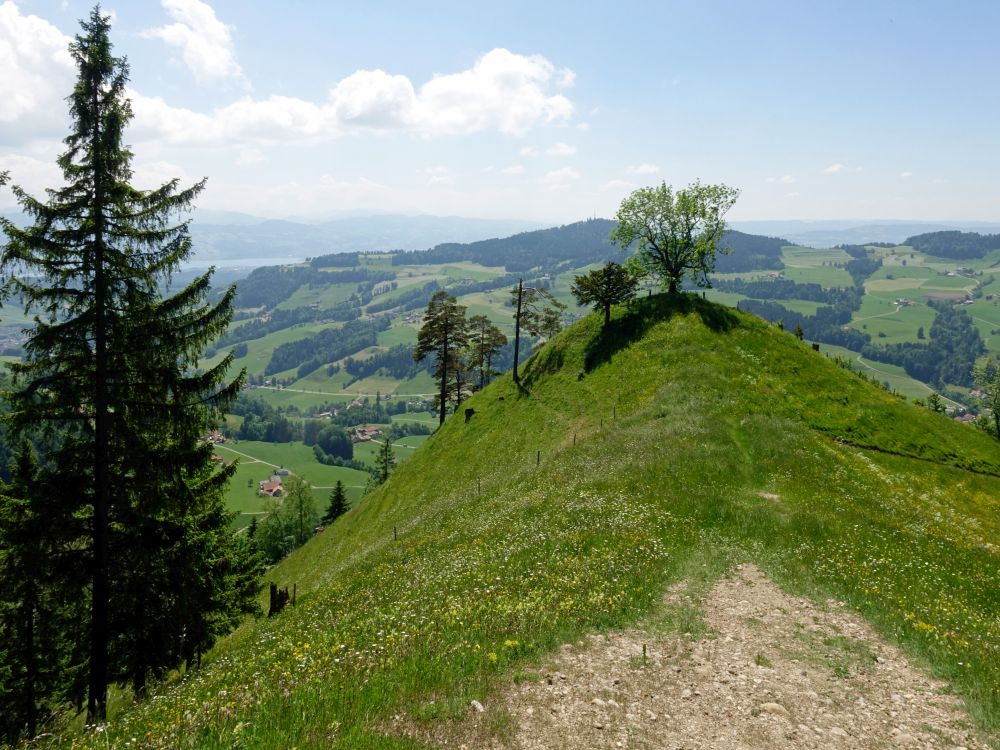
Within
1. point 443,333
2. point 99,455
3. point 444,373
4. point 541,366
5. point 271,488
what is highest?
point 443,333

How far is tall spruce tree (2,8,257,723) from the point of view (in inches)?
678

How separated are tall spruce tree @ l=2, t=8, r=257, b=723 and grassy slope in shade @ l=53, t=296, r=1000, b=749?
5819 millimetres

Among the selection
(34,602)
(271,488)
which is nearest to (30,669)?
(34,602)

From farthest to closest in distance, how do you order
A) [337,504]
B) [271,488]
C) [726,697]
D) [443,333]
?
1. [271,488]
2. [337,504]
3. [443,333]
4. [726,697]

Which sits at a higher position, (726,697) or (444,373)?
(726,697)

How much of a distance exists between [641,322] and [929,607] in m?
44.0

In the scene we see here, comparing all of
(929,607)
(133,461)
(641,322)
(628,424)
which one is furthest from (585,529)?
(641,322)

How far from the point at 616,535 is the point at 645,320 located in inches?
1610

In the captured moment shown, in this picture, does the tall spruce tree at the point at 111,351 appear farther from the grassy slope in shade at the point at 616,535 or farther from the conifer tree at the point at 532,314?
the conifer tree at the point at 532,314

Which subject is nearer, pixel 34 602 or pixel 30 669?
pixel 34 602

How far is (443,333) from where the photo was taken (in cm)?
6700

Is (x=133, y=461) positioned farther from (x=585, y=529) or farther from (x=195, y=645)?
(x=585, y=529)

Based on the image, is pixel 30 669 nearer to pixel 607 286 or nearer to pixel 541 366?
pixel 541 366

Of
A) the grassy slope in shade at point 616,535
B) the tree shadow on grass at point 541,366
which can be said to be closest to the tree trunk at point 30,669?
the grassy slope in shade at point 616,535
